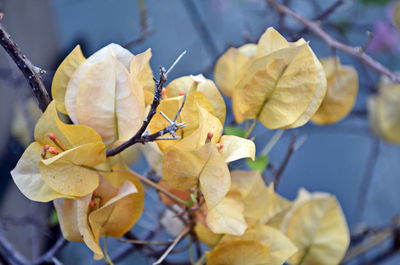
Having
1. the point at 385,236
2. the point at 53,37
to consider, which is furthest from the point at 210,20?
the point at 385,236

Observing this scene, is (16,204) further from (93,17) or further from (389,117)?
(389,117)

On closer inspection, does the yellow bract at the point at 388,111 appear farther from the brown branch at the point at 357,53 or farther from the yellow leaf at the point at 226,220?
the yellow leaf at the point at 226,220

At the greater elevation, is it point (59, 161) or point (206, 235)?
point (59, 161)

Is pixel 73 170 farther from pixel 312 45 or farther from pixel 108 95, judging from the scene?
pixel 312 45

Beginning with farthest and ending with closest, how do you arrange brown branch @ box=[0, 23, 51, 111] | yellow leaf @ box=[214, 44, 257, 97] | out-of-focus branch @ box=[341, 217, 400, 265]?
out-of-focus branch @ box=[341, 217, 400, 265] < yellow leaf @ box=[214, 44, 257, 97] < brown branch @ box=[0, 23, 51, 111]

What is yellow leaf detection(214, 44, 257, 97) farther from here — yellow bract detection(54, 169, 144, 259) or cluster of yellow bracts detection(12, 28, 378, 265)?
yellow bract detection(54, 169, 144, 259)

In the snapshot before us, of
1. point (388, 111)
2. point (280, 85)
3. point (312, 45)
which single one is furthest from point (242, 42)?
point (280, 85)

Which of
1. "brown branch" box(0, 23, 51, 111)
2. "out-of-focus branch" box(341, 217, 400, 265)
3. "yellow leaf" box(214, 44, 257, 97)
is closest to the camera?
"brown branch" box(0, 23, 51, 111)

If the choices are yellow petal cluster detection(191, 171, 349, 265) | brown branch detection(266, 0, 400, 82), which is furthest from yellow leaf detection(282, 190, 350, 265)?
brown branch detection(266, 0, 400, 82)
